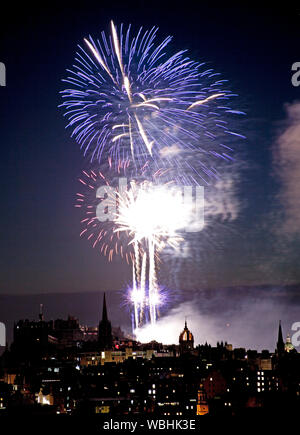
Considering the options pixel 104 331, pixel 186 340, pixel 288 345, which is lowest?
pixel 288 345

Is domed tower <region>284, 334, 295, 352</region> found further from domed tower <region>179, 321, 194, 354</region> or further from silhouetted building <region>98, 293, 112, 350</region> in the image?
silhouetted building <region>98, 293, 112, 350</region>

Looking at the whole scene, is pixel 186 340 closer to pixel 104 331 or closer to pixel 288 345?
pixel 104 331

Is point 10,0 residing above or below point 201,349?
above

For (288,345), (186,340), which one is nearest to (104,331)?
(186,340)

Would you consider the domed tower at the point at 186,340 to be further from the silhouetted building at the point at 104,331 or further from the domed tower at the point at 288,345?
the domed tower at the point at 288,345

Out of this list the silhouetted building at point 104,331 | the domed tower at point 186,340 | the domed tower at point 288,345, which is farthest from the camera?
the silhouetted building at point 104,331

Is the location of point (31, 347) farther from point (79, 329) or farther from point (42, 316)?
point (79, 329)

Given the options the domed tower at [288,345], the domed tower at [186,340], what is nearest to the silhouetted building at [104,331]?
the domed tower at [186,340]

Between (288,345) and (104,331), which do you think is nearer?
(288,345)

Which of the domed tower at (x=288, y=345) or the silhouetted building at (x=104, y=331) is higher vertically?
the silhouetted building at (x=104, y=331)

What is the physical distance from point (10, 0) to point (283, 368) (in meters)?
21.2
